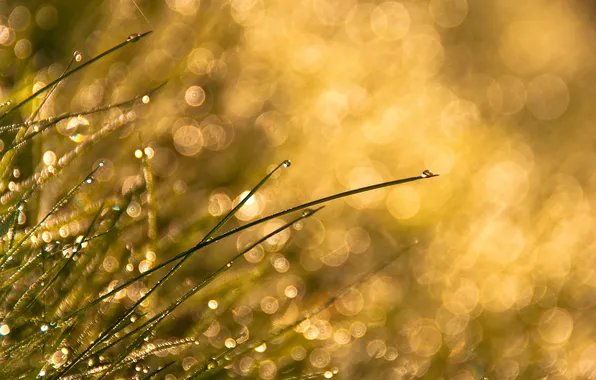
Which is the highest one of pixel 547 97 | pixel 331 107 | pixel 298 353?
pixel 298 353

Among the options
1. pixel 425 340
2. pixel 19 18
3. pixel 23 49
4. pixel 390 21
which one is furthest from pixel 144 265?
pixel 390 21

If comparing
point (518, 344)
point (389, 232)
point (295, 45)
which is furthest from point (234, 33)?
point (518, 344)

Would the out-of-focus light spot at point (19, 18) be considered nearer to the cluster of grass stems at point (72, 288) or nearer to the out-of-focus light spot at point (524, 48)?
the cluster of grass stems at point (72, 288)

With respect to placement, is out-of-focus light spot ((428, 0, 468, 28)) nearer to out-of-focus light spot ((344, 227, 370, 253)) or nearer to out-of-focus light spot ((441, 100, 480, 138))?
out-of-focus light spot ((441, 100, 480, 138))

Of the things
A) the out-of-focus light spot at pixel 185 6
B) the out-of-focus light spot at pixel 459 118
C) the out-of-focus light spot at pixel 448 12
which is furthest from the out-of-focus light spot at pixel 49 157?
the out-of-focus light spot at pixel 448 12

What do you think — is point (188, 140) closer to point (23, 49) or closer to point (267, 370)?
point (23, 49)

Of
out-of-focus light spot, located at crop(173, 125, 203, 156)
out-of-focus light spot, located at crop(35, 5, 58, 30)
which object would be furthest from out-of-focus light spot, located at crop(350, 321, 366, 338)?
out-of-focus light spot, located at crop(35, 5, 58, 30)

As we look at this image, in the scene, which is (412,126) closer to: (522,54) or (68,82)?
(522,54)
